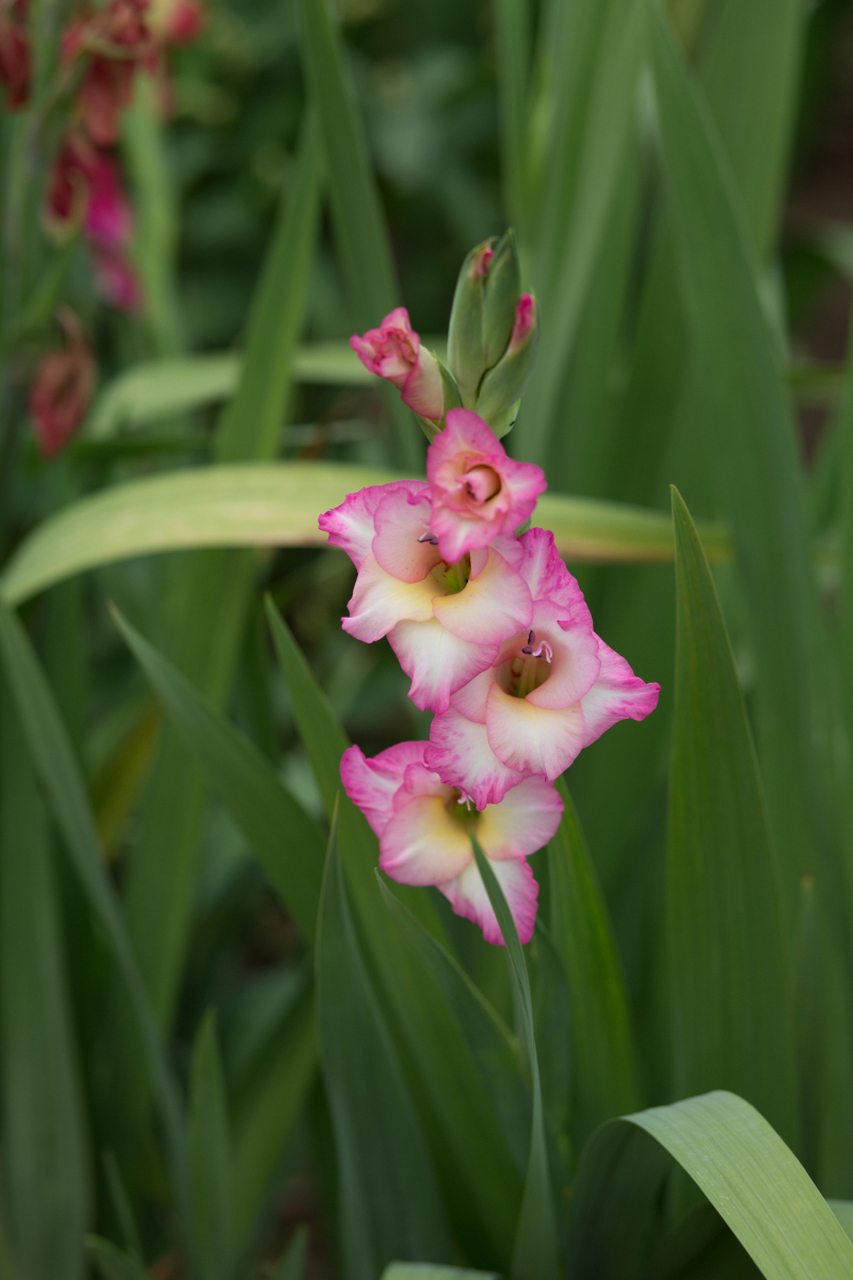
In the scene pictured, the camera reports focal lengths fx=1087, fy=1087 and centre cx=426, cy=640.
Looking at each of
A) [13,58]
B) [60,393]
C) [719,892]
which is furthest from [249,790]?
[13,58]

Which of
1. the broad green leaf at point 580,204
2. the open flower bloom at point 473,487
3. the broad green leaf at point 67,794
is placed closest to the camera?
the open flower bloom at point 473,487

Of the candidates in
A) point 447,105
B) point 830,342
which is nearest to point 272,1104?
point 447,105

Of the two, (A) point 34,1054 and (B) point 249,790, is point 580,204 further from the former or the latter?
(A) point 34,1054

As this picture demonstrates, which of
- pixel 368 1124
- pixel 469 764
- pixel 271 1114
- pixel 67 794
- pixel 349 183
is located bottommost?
pixel 271 1114

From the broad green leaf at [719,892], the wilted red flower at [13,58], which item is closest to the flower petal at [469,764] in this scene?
the broad green leaf at [719,892]

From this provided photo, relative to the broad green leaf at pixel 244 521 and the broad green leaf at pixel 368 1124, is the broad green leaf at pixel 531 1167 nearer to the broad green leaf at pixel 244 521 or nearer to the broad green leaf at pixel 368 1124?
the broad green leaf at pixel 368 1124

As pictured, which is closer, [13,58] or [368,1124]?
[368,1124]

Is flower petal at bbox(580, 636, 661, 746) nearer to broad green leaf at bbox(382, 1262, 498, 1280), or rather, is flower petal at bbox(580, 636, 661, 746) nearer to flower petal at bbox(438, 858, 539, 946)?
flower petal at bbox(438, 858, 539, 946)
